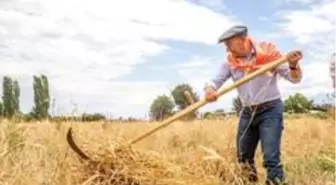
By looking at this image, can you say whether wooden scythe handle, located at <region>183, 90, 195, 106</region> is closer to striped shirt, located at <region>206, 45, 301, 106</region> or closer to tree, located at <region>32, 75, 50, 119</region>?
striped shirt, located at <region>206, 45, 301, 106</region>

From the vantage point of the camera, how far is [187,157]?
8930 mm

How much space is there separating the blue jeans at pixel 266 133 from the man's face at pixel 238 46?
606 mm

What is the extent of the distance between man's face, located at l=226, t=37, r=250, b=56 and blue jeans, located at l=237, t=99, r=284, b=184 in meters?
0.61

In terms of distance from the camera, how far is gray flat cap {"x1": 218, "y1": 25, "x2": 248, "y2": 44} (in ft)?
27.8

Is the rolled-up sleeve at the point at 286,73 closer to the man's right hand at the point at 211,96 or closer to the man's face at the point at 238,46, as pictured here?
the man's face at the point at 238,46

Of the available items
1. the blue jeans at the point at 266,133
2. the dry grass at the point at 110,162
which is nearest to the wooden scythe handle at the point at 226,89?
the dry grass at the point at 110,162

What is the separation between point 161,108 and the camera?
11188mm

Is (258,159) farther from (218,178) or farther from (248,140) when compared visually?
(218,178)

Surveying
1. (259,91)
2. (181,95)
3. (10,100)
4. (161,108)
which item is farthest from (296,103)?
(10,100)

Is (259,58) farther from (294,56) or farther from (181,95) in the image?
(181,95)

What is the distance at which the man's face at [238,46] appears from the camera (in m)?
8.53

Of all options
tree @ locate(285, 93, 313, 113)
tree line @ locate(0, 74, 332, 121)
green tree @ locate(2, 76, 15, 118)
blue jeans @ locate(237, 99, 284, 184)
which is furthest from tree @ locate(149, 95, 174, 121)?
blue jeans @ locate(237, 99, 284, 184)

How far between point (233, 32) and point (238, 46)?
0.17 m

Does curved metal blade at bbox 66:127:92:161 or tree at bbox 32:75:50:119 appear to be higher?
tree at bbox 32:75:50:119
